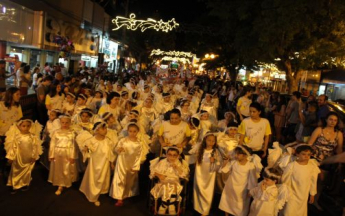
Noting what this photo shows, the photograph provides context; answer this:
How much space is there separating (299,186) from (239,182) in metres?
0.90

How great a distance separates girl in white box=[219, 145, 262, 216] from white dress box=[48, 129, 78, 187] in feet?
9.07

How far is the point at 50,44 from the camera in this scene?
19.3m

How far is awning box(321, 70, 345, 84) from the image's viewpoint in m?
20.5

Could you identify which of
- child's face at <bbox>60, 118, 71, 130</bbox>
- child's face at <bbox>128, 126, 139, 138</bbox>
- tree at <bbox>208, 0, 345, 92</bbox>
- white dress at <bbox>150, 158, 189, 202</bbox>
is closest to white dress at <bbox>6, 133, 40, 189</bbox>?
child's face at <bbox>60, 118, 71, 130</bbox>

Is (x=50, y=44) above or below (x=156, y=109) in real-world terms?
above

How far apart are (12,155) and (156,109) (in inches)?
207

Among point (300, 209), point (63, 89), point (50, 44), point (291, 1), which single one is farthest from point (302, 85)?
point (300, 209)

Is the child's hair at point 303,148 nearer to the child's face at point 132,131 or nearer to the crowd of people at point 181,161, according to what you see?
the crowd of people at point 181,161

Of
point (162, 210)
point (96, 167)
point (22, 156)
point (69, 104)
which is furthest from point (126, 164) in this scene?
point (69, 104)

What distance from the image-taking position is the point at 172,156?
205 inches

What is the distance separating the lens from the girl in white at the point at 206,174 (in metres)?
5.43

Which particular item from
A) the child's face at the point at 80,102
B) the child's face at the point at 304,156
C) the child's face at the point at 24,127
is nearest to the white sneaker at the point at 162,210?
the child's face at the point at 304,156

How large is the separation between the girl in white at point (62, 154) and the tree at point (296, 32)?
12.0 meters

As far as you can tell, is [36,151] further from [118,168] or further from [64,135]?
[118,168]
